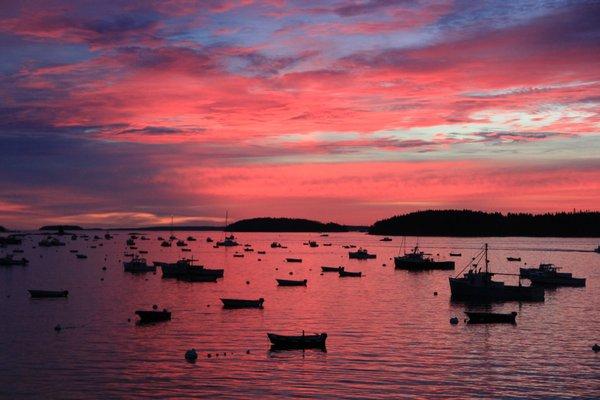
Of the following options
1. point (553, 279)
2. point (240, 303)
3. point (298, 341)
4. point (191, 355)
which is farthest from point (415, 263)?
point (191, 355)

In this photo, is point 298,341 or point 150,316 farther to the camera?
point 150,316

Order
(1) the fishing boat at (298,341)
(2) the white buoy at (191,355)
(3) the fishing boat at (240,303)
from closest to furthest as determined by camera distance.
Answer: (2) the white buoy at (191,355) < (1) the fishing boat at (298,341) < (3) the fishing boat at (240,303)

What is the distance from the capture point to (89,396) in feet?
128

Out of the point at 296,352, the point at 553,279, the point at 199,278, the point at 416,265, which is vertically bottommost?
the point at 296,352

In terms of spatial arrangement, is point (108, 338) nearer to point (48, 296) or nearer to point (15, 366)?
point (15, 366)

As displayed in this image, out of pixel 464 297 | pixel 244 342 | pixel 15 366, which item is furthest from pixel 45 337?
pixel 464 297

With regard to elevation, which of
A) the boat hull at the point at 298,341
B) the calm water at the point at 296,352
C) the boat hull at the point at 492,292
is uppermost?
the boat hull at the point at 492,292

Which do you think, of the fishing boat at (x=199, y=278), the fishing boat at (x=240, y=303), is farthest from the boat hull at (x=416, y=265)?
the fishing boat at (x=240, y=303)

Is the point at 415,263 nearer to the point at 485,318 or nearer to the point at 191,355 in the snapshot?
the point at 485,318

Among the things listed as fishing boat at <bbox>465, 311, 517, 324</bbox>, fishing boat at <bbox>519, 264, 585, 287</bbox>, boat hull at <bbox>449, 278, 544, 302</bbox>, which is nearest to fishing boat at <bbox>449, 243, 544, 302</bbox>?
boat hull at <bbox>449, 278, 544, 302</bbox>

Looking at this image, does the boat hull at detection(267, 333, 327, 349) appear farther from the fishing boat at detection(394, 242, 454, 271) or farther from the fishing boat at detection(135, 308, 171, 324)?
the fishing boat at detection(394, 242, 454, 271)

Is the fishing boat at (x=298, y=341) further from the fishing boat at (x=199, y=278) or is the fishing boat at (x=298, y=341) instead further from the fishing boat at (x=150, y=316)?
the fishing boat at (x=199, y=278)

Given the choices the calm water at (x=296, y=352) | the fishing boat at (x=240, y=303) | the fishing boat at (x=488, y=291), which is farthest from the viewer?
the fishing boat at (x=488, y=291)

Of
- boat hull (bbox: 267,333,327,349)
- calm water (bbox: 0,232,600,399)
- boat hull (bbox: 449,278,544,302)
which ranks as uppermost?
boat hull (bbox: 449,278,544,302)
